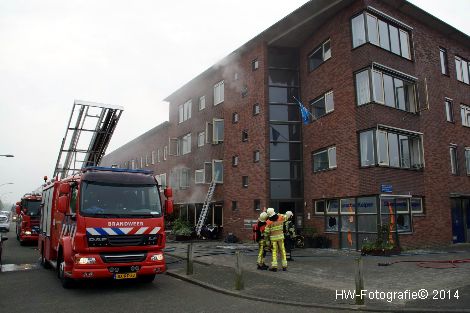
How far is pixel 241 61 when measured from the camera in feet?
78.6

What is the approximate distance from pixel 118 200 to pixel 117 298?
215 centimetres

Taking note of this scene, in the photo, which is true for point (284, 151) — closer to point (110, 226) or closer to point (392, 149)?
point (392, 149)

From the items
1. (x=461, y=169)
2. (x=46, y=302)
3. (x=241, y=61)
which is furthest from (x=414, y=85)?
(x=46, y=302)

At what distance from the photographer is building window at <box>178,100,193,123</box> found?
3019 cm

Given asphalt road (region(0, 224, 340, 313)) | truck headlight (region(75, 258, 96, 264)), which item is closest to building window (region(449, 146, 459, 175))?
asphalt road (region(0, 224, 340, 313))

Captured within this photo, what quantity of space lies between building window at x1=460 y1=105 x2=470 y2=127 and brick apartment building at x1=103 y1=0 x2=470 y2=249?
0.06 m

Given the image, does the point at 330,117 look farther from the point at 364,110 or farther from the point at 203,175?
the point at 203,175

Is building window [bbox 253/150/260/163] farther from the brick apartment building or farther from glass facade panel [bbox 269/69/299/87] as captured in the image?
glass facade panel [bbox 269/69/299/87]

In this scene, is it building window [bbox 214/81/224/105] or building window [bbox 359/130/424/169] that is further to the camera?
building window [bbox 214/81/224/105]

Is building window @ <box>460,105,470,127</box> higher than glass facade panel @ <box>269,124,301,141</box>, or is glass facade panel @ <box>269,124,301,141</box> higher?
building window @ <box>460,105,470,127</box>

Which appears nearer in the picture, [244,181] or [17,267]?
[17,267]

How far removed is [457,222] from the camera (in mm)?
19875

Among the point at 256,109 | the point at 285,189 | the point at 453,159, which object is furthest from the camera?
the point at 256,109

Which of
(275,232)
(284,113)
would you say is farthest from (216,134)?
(275,232)
